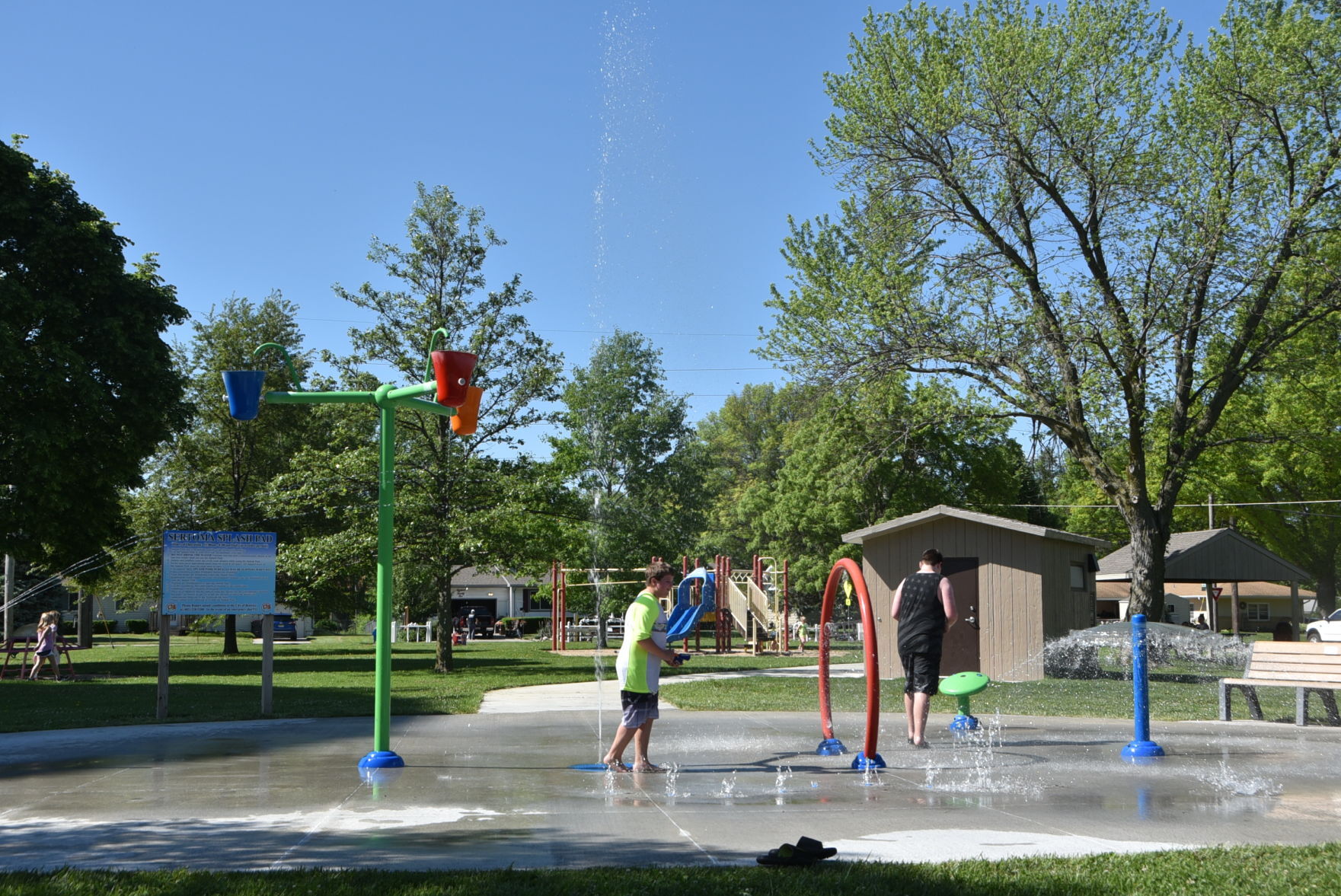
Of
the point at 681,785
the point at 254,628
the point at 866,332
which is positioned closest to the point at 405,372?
the point at 866,332

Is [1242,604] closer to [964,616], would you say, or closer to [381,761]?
[964,616]

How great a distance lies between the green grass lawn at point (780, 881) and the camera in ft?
17.5

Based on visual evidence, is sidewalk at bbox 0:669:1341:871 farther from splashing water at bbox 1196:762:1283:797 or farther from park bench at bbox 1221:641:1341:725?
park bench at bbox 1221:641:1341:725

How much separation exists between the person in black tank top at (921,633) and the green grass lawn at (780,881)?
4.70 metres

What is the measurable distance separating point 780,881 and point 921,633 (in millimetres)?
5499

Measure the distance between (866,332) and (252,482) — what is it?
2305cm

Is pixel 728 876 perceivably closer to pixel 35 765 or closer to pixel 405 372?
pixel 35 765

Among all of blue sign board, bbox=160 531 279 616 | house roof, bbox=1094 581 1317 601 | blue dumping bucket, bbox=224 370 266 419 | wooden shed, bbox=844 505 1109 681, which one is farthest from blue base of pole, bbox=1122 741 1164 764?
house roof, bbox=1094 581 1317 601

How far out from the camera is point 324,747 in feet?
36.2

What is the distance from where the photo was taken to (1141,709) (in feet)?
34.3

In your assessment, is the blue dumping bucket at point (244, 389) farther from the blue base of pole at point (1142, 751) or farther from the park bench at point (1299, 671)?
the park bench at point (1299, 671)

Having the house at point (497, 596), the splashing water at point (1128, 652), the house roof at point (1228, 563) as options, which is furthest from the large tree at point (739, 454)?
the splashing water at point (1128, 652)

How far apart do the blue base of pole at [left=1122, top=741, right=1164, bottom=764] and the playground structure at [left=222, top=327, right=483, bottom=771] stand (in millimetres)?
6311

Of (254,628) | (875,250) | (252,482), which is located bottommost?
(254,628)
